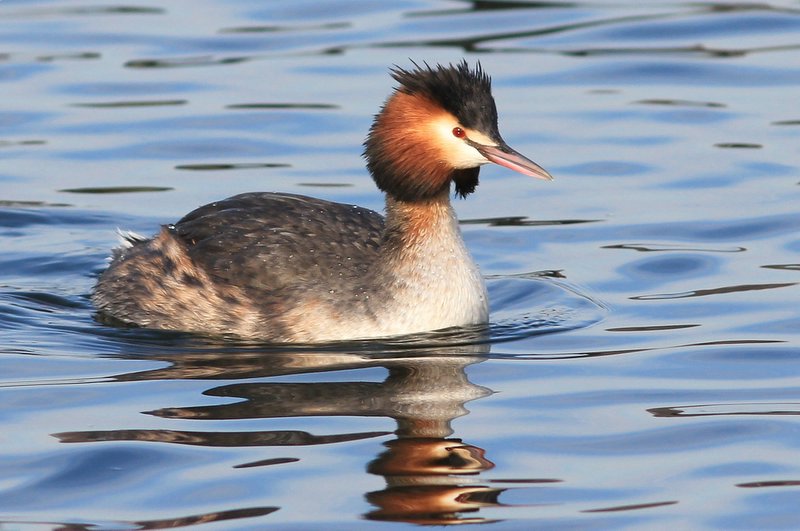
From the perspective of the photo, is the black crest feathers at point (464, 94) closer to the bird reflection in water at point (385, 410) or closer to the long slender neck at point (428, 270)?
the long slender neck at point (428, 270)

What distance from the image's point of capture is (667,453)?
8.20 meters

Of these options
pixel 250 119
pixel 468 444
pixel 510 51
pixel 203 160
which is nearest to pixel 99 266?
pixel 203 160

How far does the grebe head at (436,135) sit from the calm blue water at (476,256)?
3.38 feet

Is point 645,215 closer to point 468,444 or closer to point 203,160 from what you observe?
point 203,160

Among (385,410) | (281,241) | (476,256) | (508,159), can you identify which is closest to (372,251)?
(281,241)

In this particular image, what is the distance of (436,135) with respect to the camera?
10273 mm

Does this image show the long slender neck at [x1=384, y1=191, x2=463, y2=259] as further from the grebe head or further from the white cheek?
the white cheek

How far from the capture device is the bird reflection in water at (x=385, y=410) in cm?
756

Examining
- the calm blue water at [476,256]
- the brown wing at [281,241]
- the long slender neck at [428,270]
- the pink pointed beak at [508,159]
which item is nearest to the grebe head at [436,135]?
the pink pointed beak at [508,159]

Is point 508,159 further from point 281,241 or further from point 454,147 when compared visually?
point 281,241

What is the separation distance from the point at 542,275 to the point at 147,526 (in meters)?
5.35

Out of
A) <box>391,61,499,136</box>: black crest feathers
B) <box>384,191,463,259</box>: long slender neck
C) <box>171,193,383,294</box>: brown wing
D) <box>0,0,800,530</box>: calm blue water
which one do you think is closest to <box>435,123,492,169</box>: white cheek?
<box>391,61,499,136</box>: black crest feathers

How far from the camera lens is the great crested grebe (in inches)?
405

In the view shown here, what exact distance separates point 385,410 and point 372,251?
2.26 m
